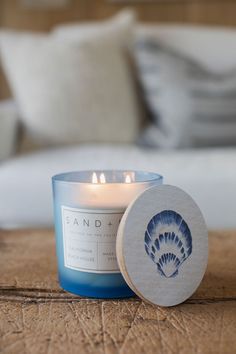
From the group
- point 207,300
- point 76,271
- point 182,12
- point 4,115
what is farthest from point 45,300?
point 182,12

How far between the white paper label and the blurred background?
0.79 meters

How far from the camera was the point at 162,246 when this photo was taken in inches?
26.6

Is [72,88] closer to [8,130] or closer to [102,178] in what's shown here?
[8,130]

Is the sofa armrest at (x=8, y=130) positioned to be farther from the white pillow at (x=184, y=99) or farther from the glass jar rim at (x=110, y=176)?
the glass jar rim at (x=110, y=176)

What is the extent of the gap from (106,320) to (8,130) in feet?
3.89

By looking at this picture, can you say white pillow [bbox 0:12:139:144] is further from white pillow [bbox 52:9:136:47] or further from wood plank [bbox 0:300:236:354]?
wood plank [bbox 0:300:236:354]

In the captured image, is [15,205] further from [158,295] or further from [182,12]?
[182,12]

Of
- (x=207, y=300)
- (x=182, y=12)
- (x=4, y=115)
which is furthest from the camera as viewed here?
(x=182, y=12)

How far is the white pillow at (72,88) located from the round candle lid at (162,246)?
114cm

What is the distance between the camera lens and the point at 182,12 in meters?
2.49

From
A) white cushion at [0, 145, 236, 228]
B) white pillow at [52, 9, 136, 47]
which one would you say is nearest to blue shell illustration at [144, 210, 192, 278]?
white cushion at [0, 145, 236, 228]

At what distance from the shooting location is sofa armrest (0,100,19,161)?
Result: 1693mm

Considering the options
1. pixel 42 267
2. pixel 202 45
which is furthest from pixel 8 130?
pixel 42 267

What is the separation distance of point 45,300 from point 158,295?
145 mm
